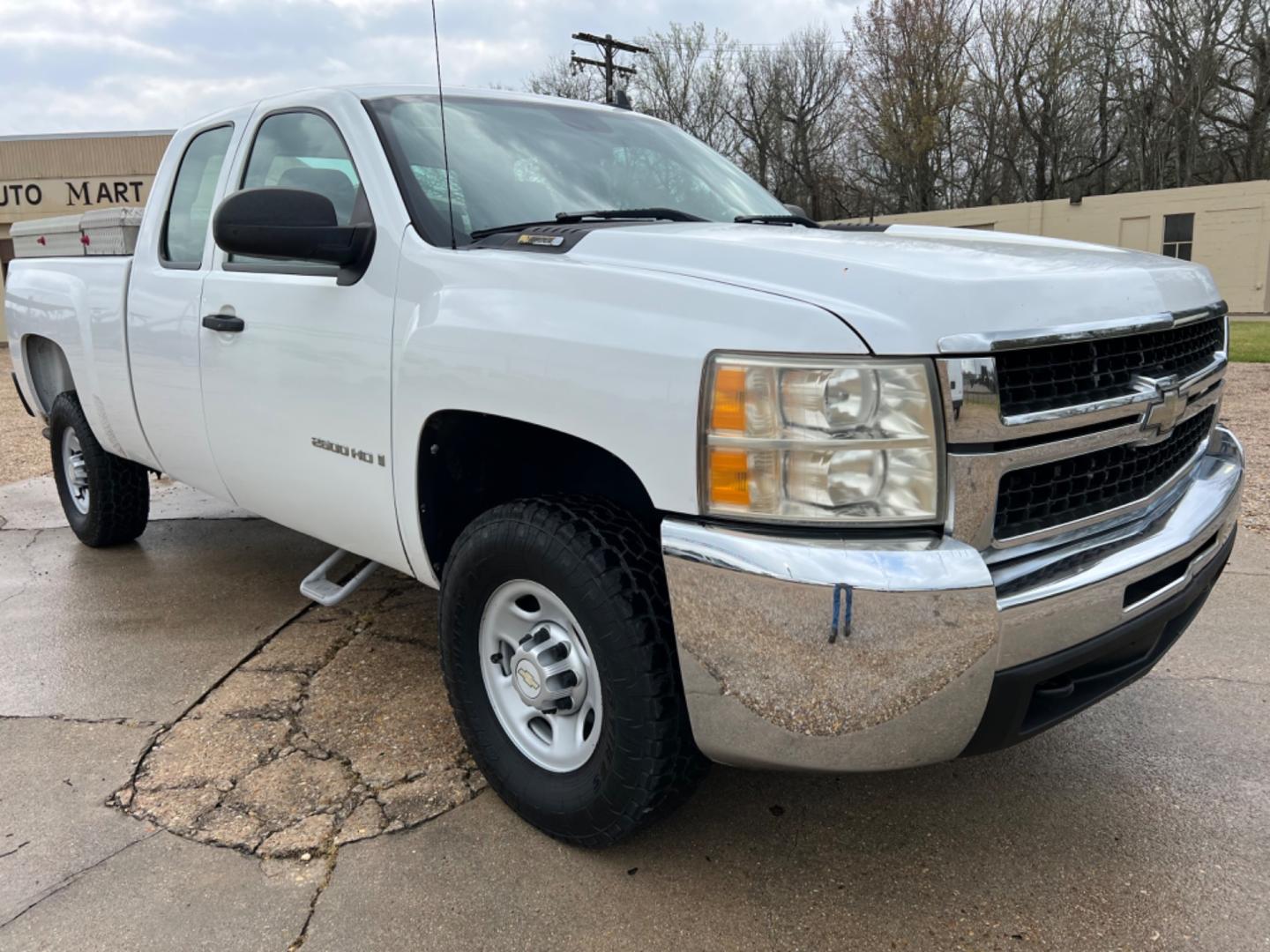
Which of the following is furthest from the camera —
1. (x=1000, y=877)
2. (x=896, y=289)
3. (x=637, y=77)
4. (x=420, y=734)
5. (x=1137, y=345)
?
(x=637, y=77)

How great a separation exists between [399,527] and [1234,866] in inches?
89.3

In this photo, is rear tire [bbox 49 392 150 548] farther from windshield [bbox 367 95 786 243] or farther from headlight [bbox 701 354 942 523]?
headlight [bbox 701 354 942 523]

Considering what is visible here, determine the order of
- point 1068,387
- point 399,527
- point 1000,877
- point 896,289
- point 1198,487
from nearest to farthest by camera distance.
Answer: point 896,289, point 1068,387, point 1000,877, point 1198,487, point 399,527

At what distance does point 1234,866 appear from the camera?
7.61 ft

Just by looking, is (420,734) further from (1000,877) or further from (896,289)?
(896,289)

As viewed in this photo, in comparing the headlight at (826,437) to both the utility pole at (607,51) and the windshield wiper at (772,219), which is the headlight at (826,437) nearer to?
the windshield wiper at (772,219)

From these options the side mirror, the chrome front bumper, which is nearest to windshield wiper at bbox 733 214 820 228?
the side mirror

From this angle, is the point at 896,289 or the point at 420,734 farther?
the point at 420,734

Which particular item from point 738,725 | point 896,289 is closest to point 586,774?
point 738,725

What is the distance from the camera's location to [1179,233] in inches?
1052

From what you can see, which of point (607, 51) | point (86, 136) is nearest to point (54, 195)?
point (86, 136)

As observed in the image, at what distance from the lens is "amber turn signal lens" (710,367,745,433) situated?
1.85 metres

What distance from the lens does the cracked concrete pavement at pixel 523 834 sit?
2172 mm

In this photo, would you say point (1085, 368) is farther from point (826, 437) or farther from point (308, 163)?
point (308, 163)
